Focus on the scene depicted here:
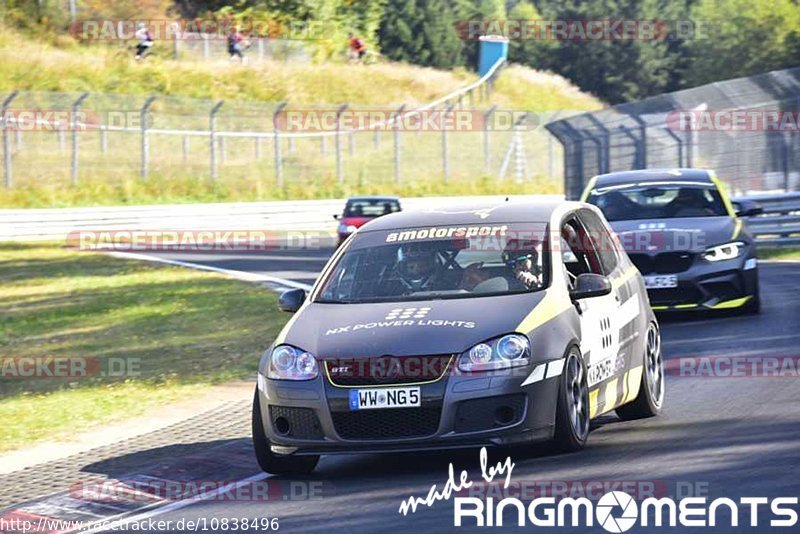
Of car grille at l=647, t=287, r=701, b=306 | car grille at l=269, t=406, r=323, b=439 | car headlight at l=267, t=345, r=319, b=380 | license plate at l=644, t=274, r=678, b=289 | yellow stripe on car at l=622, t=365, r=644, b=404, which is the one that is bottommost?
car grille at l=647, t=287, r=701, b=306

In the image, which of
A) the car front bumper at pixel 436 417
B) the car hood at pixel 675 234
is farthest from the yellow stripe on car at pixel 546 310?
the car hood at pixel 675 234

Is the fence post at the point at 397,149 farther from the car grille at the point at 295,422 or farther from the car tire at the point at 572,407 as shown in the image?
the car grille at the point at 295,422

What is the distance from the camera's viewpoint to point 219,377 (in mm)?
14055

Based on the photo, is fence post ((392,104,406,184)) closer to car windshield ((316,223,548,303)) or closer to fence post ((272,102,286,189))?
fence post ((272,102,286,189))

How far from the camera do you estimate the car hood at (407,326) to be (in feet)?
26.9

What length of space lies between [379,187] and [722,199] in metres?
36.1

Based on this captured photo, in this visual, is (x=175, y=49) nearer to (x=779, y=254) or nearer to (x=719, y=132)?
(x=719, y=132)

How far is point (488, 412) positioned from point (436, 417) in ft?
0.93

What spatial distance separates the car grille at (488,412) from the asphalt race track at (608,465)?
0.30m

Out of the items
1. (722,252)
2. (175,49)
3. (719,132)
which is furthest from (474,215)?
(175,49)

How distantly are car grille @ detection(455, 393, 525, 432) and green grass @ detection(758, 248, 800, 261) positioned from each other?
18.5m

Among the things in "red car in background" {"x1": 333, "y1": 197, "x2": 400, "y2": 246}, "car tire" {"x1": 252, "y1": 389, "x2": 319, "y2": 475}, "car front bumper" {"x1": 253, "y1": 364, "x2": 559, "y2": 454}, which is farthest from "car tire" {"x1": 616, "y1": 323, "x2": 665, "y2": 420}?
"red car in background" {"x1": 333, "y1": 197, "x2": 400, "y2": 246}

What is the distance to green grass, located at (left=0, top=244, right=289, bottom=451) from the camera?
1280 cm

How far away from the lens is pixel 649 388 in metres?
10.1
